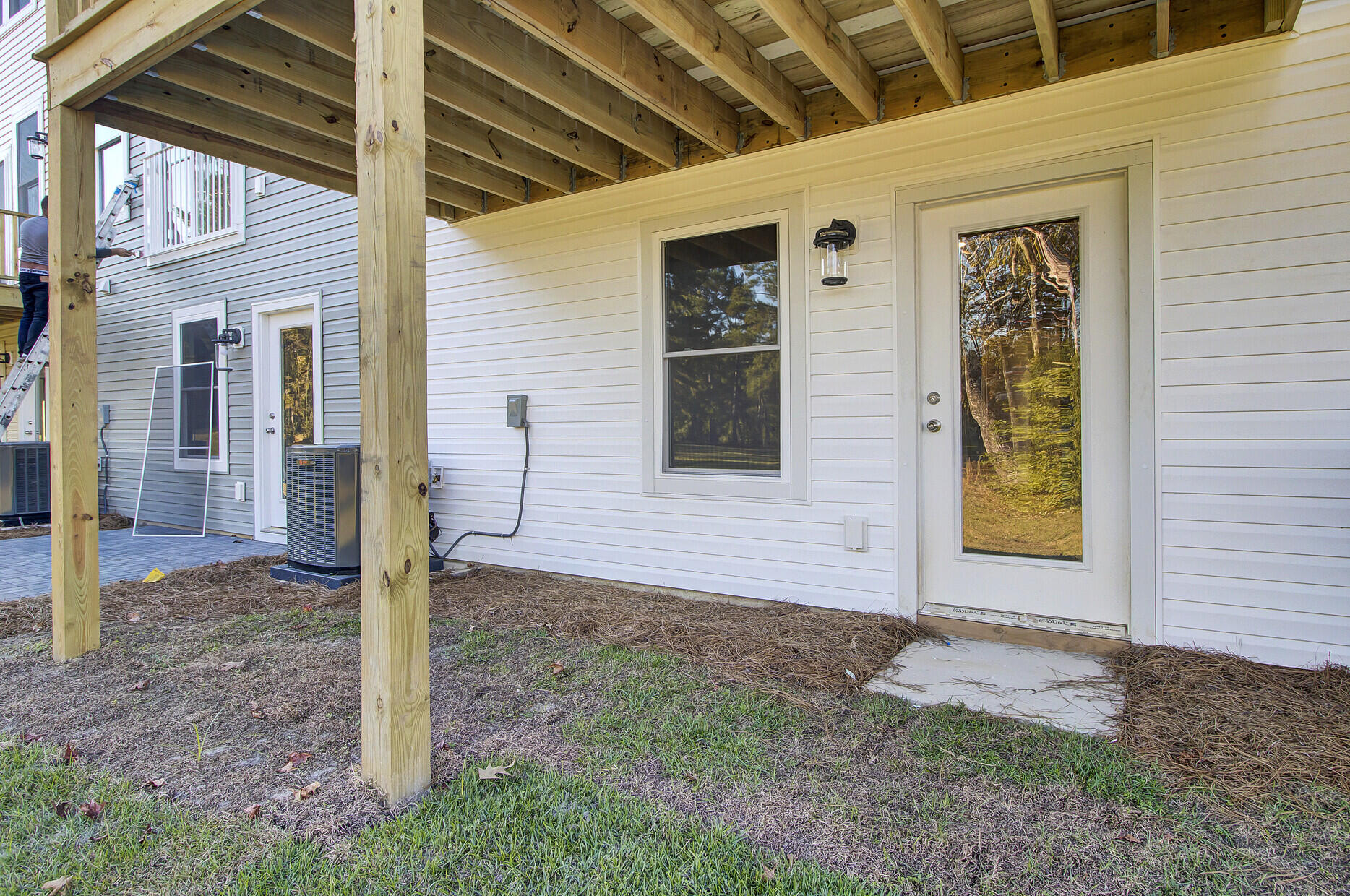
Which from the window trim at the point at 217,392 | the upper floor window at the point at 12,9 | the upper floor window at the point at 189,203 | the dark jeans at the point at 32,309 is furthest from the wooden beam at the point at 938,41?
the upper floor window at the point at 12,9

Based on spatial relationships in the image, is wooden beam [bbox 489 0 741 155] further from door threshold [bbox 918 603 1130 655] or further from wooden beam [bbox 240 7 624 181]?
door threshold [bbox 918 603 1130 655]

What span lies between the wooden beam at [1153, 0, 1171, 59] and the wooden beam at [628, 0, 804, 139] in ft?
Answer: 4.94

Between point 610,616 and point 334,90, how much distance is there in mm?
2905

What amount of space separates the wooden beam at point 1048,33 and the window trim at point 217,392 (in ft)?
22.8

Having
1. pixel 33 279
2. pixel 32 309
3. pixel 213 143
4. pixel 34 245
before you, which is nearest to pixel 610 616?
pixel 213 143

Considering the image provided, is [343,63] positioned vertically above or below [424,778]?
above

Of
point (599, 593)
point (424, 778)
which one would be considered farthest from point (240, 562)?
point (424, 778)

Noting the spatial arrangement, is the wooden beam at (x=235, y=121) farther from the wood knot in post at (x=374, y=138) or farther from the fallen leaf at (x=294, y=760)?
the fallen leaf at (x=294, y=760)

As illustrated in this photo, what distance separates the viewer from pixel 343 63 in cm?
325

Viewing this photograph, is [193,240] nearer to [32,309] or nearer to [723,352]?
[32,309]

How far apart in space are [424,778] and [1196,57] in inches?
153

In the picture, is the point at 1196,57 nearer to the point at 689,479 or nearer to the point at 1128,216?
the point at 1128,216

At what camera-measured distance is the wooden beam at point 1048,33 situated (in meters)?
2.54

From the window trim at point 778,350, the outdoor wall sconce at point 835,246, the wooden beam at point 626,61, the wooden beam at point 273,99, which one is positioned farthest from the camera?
the window trim at point 778,350
